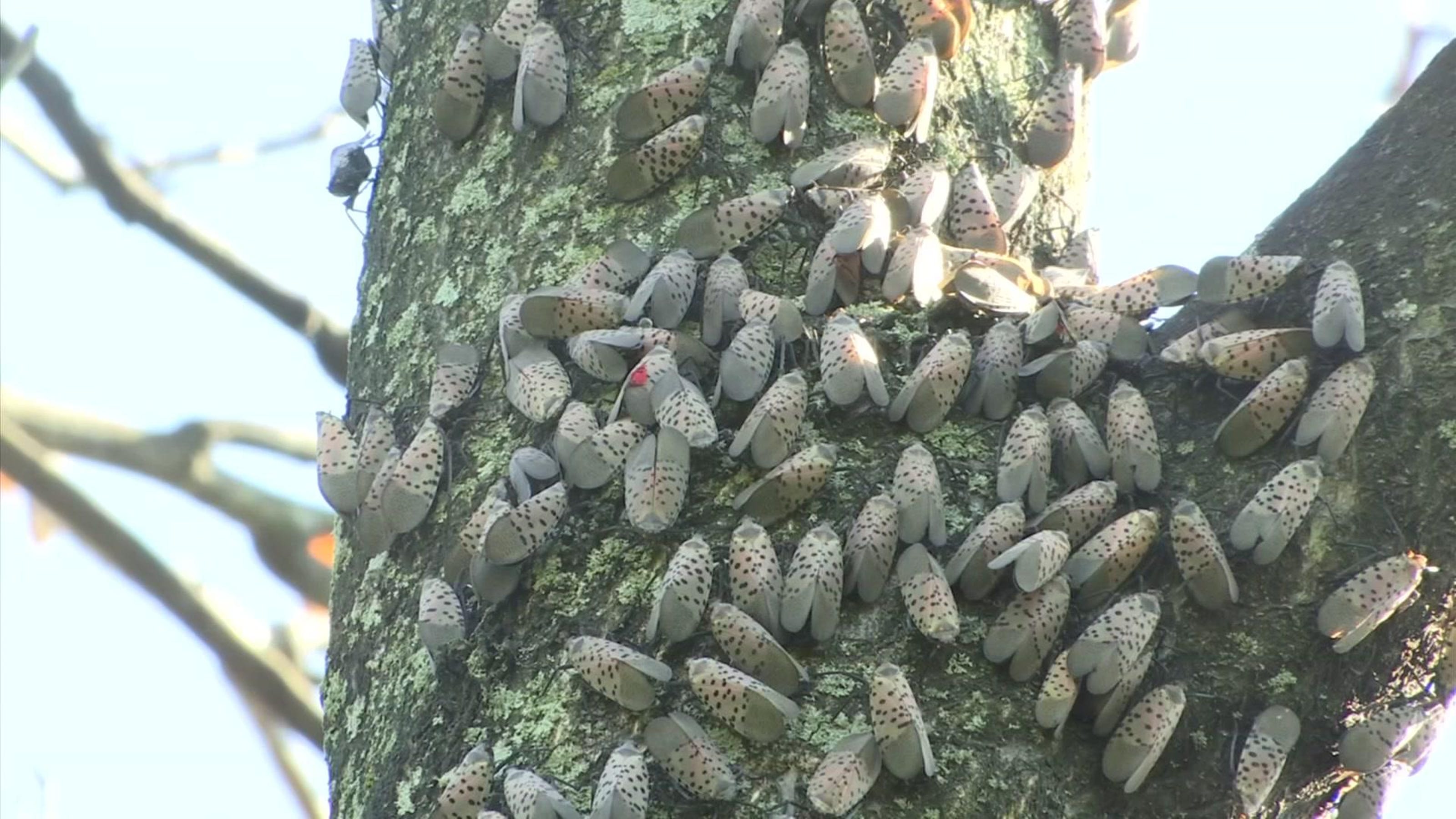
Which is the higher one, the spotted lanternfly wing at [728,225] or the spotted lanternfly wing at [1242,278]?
the spotted lanternfly wing at [728,225]

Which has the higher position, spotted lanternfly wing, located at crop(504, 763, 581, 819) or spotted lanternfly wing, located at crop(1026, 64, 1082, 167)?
spotted lanternfly wing, located at crop(1026, 64, 1082, 167)

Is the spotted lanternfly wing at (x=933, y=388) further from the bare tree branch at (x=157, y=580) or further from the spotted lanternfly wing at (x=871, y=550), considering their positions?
the bare tree branch at (x=157, y=580)

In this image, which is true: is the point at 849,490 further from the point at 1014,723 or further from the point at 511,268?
the point at 511,268

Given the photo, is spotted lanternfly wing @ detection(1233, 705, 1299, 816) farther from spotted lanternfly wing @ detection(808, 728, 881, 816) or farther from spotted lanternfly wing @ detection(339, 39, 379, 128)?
spotted lanternfly wing @ detection(339, 39, 379, 128)

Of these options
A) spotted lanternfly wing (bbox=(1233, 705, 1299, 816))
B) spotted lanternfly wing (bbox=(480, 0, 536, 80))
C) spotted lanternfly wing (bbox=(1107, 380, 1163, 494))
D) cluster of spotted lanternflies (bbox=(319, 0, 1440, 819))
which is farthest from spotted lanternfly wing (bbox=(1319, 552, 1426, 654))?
spotted lanternfly wing (bbox=(480, 0, 536, 80))

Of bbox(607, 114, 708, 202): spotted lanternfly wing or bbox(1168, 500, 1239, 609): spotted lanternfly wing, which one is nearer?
bbox(1168, 500, 1239, 609): spotted lanternfly wing

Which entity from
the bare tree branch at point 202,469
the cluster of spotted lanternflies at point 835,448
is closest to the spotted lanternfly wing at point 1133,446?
the cluster of spotted lanternflies at point 835,448
